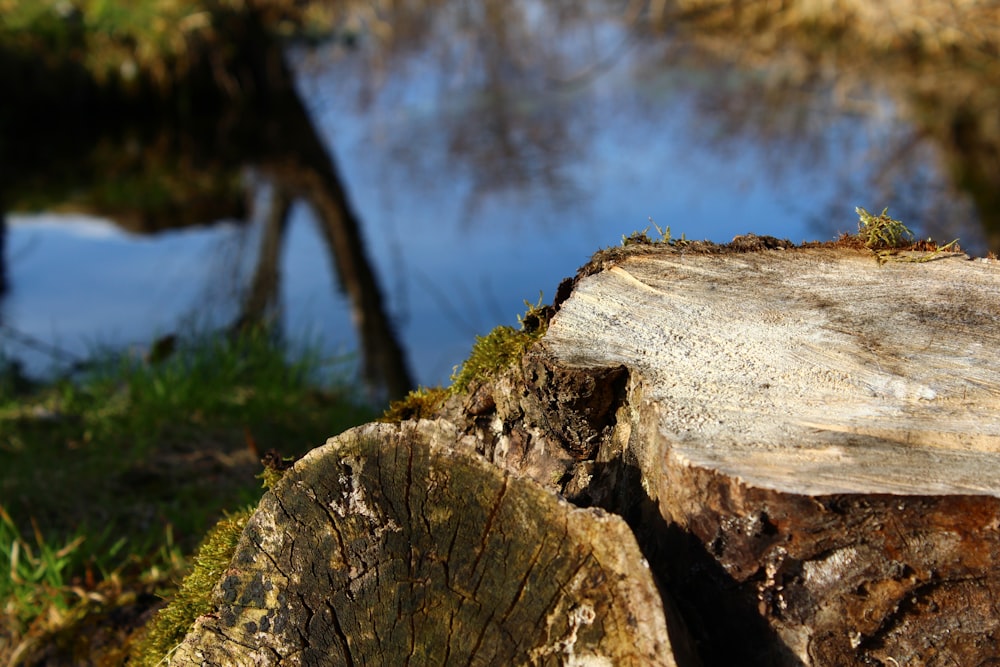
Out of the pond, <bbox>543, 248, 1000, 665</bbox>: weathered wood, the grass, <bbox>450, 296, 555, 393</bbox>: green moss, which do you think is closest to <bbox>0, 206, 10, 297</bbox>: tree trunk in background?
the pond

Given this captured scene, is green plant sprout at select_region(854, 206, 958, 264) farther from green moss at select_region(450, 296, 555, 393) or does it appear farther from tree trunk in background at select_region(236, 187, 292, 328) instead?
tree trunk in background at select_region(236, 187, 292, 328)

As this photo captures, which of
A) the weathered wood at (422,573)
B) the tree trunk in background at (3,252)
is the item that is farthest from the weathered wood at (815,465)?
the tree trunk in background at (3,252)

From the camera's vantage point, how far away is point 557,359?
145cm

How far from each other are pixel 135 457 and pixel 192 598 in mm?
1499

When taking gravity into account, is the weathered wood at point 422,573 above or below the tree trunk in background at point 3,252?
below

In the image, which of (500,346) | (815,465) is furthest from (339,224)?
(815,465)

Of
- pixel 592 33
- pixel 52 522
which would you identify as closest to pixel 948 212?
pixel 592 33

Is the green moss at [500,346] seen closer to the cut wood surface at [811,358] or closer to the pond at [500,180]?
the cut wood surface at [811,358]

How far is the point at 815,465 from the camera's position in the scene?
1.25m

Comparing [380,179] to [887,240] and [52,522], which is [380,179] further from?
[887,240]

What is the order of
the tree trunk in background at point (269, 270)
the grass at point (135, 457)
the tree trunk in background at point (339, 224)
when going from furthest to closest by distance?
the tree trunk in background at point (339, 224) → the tree trunk in background at point (269, 270) → the grass at point (135, 457)

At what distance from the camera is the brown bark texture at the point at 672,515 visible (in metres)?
1.22

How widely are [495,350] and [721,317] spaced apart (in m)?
0.41

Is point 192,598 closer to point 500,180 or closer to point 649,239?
point 649,239
